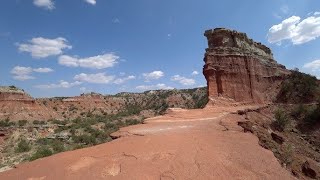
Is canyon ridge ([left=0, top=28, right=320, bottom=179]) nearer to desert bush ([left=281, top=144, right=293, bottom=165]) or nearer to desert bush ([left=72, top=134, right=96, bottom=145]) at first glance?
desert bush ([left=281, top=144, right=293, bottom=165])

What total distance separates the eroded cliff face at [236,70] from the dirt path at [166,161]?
14488 mm

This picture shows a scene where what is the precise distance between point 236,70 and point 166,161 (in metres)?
18.7

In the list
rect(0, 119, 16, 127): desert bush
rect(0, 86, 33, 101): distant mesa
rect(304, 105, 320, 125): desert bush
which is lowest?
rect(0, 119, 16, 127): desert bush

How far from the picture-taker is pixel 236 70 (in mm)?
25219

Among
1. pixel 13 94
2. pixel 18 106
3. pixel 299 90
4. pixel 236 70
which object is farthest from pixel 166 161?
pixel 13 94

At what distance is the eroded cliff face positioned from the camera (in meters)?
24.4

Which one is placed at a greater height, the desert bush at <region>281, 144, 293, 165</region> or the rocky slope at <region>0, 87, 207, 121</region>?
the rocky slope at <region>0, 87, 207, 121</region>

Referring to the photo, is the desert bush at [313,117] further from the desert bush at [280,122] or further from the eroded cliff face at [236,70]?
the eroded cliff face at [236,70]

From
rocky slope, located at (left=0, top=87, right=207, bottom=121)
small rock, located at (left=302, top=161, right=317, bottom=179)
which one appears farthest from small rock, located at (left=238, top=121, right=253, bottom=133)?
rocky slope, located at (left=0, top=87, right=207, bottom=121)

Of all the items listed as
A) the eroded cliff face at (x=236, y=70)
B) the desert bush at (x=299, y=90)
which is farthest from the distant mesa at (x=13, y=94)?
the desert bush at (x=299, y=90)

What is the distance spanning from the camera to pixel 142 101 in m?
99.3

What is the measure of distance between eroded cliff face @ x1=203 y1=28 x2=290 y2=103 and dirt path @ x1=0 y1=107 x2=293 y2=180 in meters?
14.5

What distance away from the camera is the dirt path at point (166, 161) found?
23.4 feet

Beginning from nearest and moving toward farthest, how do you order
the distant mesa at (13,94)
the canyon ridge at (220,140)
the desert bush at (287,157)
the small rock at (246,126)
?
the canyon ridge at (220,140), the desert bush at (287,157), the small rock at (246,126), the distant mesa at (13,94)
